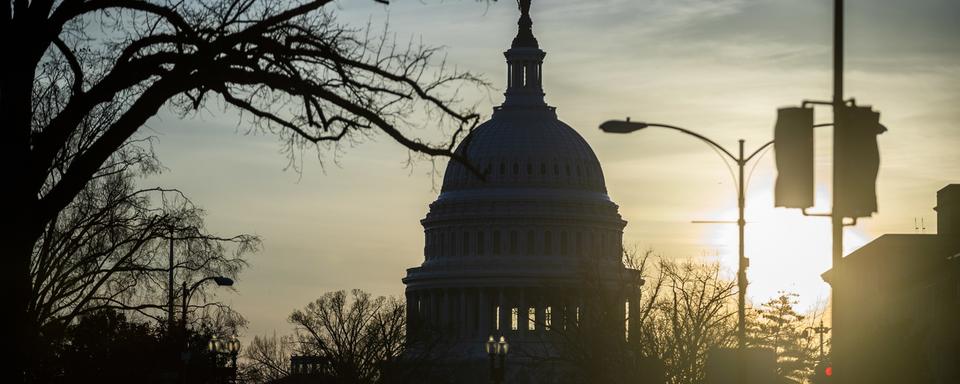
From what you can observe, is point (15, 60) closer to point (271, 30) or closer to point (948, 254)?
point (271, 30)

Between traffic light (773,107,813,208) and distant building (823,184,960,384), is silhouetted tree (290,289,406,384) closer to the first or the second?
distant building (823,184,960,384)

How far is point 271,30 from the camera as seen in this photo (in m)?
13.1

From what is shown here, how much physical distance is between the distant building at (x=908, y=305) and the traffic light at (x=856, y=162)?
18055 millimetres

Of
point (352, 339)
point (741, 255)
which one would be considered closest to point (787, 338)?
point (352, 339)

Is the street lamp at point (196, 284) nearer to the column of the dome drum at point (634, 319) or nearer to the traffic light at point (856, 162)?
the traffic light at point (856, 162)

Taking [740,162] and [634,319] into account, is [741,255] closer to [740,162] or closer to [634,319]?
[740,162]

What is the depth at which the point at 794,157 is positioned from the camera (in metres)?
14.1

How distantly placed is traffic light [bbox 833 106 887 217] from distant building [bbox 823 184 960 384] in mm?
18055

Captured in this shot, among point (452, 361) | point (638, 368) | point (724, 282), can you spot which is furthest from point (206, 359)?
→ point (452, 361)

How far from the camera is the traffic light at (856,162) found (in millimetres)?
14031

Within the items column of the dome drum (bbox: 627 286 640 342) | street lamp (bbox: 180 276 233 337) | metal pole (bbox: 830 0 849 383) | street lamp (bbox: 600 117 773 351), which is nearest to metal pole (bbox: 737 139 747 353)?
street lamp (bbox: 600 117 773 351)

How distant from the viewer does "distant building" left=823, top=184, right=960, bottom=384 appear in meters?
58.0

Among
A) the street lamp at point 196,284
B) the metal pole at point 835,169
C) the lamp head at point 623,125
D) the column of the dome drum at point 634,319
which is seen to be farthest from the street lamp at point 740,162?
the column of the dome drum at point 634,319

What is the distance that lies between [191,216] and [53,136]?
1938 centimetres
